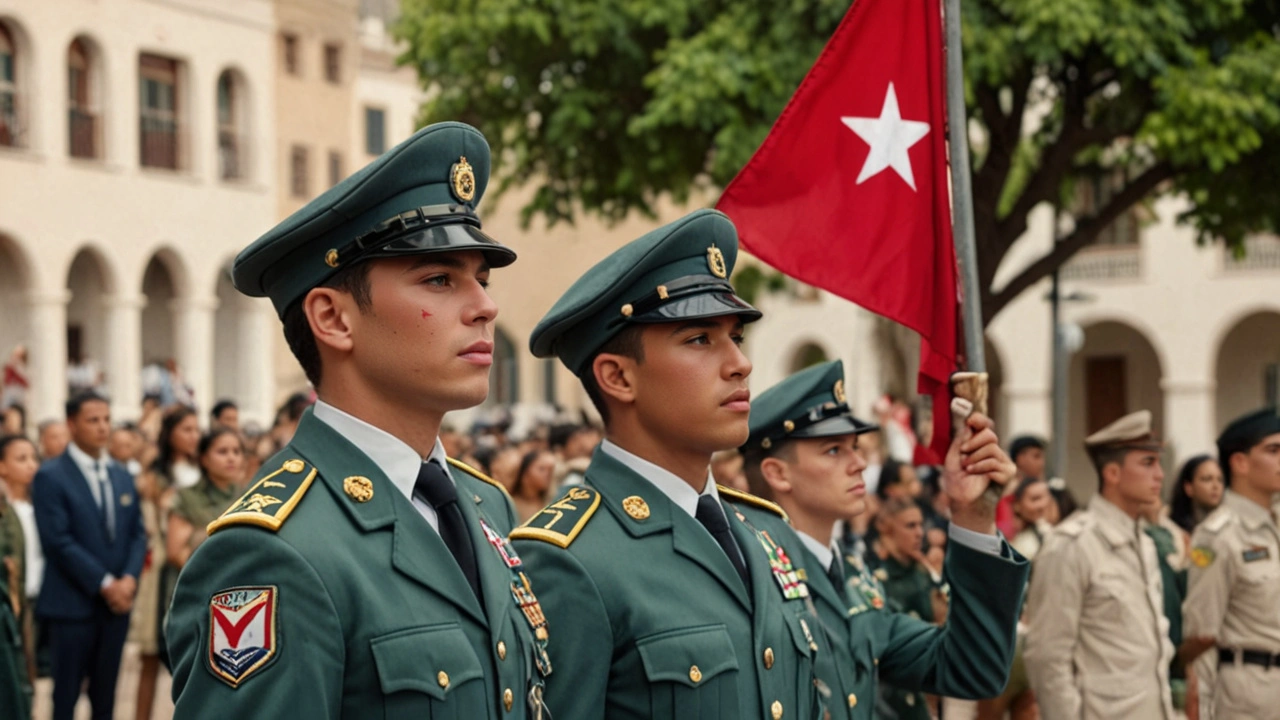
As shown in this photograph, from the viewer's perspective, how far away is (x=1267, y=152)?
14984 millimetres

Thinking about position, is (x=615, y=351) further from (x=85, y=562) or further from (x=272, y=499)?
(x=85, y=562)

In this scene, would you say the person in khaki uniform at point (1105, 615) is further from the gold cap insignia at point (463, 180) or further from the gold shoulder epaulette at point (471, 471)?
the gold cap insignia at point (463, 180)

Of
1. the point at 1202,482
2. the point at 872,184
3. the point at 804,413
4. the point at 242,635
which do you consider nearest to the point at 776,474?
the point at 804,413

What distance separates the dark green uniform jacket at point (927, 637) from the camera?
4.09 meters

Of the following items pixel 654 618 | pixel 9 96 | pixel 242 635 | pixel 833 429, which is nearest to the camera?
pixel 242 635

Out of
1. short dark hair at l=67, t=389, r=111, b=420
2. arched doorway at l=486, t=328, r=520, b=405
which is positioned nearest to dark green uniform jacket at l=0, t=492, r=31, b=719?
short dark hair at l=67, t=389, r=111, b=420

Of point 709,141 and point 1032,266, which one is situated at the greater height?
point 709,141

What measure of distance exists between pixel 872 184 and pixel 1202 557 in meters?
2.92

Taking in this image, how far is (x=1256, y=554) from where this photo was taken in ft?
23.8

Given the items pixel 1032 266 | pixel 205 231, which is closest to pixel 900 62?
pixel 1032 266

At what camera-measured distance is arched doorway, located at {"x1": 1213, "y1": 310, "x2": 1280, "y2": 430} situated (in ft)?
120

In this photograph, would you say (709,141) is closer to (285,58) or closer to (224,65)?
(224,65)

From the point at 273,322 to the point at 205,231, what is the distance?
495 cm

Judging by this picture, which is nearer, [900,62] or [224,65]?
[900,62]
